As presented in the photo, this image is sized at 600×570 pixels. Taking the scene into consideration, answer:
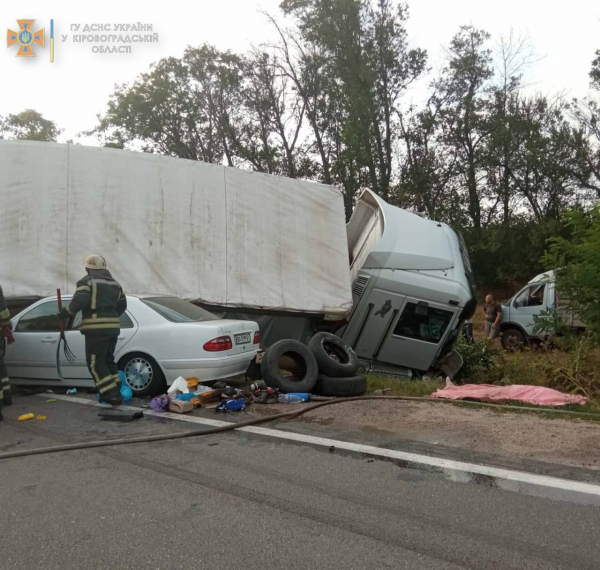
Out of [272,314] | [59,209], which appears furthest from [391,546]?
[59,209]

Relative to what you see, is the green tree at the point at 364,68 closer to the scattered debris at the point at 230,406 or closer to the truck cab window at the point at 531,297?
the truck cab window at the point at 531,297

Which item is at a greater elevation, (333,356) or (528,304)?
(528,304)

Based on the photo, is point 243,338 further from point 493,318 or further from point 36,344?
point 493,318

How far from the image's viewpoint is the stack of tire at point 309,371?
6.75 meters

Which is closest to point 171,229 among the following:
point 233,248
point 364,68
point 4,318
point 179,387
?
point 233,248

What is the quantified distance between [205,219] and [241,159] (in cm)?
2085

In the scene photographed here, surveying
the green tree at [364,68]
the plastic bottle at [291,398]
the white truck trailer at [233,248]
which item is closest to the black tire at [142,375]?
the plastic bottle at [291,398]

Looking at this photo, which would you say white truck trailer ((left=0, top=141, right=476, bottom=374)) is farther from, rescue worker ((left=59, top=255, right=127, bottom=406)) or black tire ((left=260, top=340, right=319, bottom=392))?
rescue worker ((left=59, top=255, right=127, bottom=406))

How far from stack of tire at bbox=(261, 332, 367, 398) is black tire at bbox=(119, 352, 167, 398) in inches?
49.2

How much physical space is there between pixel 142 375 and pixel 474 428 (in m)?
3.83

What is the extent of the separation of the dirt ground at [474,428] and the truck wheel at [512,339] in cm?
902

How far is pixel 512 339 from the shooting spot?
1461 cm

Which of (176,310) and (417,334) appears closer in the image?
(176,310)

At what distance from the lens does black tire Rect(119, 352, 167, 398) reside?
6.59 metres
